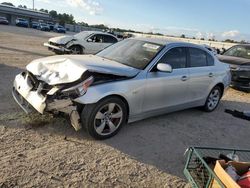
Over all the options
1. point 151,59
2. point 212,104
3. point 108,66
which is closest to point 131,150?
point 108,66

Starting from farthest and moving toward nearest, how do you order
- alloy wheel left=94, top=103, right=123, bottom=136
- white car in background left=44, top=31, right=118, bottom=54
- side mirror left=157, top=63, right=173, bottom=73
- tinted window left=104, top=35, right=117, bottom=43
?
tinted window left=104, top=35, right=117, bottom=43, white car in background left=44, top=31, right=118, bottom=54, side mirror left=157, top=63, right=173, bottom=73, alloy wheel left=94, top=103, right=123, bottom=136

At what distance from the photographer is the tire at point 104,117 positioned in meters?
4.52

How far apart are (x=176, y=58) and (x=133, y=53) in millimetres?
944

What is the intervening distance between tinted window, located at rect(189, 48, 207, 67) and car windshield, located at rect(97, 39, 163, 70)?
1.05 m

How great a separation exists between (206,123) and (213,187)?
3.73m

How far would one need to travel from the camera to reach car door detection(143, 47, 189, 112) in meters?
5.33

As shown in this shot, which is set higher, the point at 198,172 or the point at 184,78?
the point at 184,78

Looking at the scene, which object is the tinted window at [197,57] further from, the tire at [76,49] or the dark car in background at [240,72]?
the tire at [76,49]

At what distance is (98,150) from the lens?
442cm

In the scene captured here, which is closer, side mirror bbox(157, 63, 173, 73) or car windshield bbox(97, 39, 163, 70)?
side mirror bbox(157, 63, 173, 73)

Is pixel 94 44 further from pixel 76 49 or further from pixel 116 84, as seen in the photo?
pixel 116 84

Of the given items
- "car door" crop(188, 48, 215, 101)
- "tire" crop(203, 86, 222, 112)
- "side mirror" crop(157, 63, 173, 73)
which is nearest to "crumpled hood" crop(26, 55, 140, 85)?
"side mirror" crop(157, 63, 173, 73)

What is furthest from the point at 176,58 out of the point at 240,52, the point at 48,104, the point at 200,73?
the point at 240,52

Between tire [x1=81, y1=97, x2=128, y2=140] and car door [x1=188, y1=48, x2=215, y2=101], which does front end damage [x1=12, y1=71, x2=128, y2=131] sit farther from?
car door [x1=188, y1=48, x2=215, y2=101]
